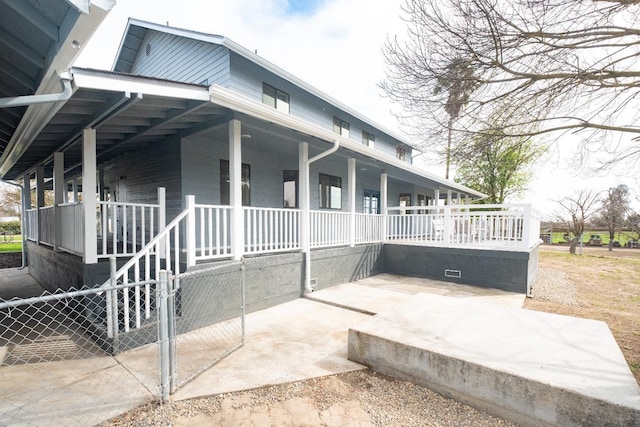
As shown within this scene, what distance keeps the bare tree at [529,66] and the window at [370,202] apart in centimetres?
697

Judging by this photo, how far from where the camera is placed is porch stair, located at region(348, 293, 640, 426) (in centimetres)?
239

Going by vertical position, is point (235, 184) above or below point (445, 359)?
above

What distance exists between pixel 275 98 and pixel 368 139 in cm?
638

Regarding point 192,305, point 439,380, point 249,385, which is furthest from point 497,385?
point 192,305

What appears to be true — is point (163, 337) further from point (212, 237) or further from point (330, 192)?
point (330, 192)

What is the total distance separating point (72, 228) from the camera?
18.4 feet

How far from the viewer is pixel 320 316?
17.7 ft

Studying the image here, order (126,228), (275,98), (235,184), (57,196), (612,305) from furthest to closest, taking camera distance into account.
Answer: (275,98) → (126,228) → (57,196) → (612,305) → (235,184)

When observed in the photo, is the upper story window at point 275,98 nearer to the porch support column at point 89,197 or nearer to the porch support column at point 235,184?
Answer: the porch support column at point 235,184

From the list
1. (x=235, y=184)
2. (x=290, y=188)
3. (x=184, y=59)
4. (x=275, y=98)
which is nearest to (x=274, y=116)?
(x=235, y=184)

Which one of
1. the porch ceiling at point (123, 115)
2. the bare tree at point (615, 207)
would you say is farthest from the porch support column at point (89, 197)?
the bare tree at point (615, 207)

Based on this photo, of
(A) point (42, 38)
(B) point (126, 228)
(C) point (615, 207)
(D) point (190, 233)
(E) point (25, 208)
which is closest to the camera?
(A) point (42, 38)

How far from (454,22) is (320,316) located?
5209 mm

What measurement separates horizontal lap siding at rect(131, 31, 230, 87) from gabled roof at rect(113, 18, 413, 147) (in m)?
0.23
